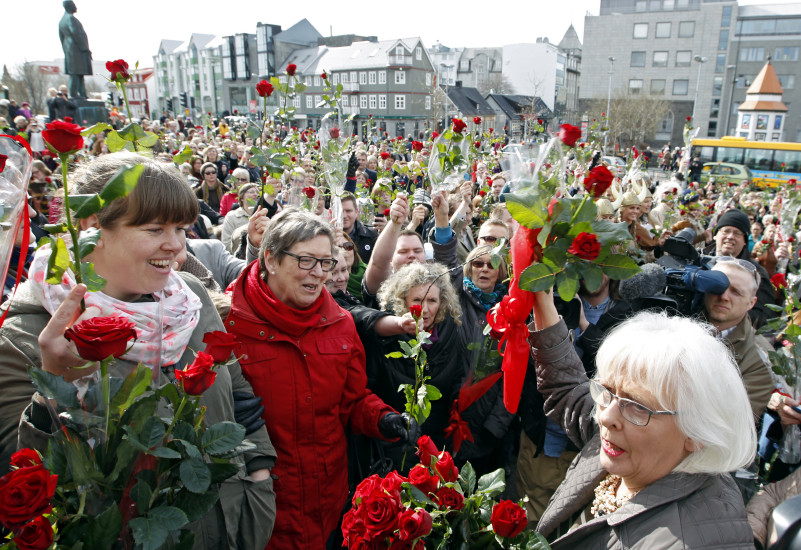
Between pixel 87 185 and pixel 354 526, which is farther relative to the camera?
pixel 87 185

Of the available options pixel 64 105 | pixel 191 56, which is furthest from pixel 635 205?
pixel 191 56

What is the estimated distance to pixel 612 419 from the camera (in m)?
1.60

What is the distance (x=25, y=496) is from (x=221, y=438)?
1.33 feet

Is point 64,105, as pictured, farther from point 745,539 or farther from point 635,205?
point 745,539

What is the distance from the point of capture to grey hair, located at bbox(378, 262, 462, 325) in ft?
9.50

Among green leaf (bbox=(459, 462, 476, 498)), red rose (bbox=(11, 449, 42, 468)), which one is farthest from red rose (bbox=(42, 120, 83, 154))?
green leaf (bbox=(459, 462, 476, 498))

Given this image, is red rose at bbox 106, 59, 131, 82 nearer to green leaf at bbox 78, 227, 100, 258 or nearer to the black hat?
green leaf at bbox 78, 227, 100, 258

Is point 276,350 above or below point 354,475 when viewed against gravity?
above

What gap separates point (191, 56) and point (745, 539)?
7441 centimetres

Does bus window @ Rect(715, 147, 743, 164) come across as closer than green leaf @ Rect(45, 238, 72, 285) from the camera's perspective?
No

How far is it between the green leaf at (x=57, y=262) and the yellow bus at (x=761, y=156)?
24.6m

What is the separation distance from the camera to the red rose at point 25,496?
101 centimetres

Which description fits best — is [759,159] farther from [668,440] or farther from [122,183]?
[122,183]

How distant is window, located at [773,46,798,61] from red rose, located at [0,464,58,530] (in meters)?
60.1
